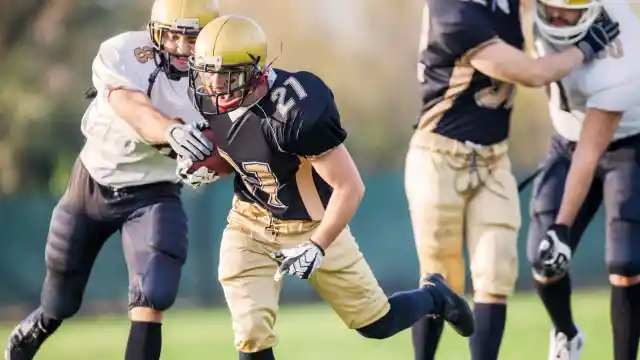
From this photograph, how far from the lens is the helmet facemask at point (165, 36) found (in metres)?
4.38

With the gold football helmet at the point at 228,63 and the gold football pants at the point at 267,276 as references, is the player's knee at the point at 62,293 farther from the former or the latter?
the gold football helmet at the point at 228,63

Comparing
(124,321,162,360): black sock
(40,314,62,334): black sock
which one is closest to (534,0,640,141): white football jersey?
(124,321,162,360): black sock

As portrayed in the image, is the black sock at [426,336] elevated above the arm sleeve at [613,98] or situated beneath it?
situated beneath

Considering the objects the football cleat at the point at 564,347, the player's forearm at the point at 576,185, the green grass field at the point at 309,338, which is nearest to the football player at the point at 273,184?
the player's forearm at the point at 576,185

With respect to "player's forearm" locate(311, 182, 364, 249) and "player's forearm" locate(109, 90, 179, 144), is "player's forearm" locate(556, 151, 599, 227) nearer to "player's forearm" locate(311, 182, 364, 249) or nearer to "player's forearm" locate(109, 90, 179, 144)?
"player's forearm" locate(311, 182, 364, 249)

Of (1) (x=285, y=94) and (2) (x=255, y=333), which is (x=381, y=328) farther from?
(1) (x=285, y=94)

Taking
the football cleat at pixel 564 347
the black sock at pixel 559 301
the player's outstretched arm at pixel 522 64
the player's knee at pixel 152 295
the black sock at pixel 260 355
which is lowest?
the football cleat at pixel 564 347

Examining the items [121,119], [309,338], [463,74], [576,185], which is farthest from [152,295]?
[309,338]

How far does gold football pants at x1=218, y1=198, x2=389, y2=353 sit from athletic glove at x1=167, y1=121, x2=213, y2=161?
0.26 m

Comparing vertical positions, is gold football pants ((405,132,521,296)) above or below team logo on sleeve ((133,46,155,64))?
below

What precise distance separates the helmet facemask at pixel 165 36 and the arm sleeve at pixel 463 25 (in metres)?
0.91

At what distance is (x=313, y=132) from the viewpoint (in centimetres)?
374

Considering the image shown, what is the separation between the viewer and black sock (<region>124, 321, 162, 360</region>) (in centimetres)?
423

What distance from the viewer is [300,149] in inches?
149
